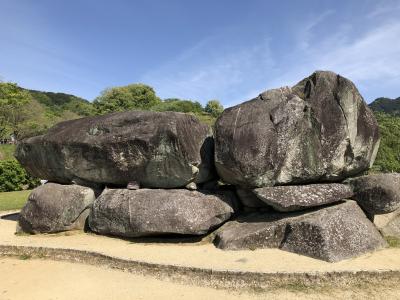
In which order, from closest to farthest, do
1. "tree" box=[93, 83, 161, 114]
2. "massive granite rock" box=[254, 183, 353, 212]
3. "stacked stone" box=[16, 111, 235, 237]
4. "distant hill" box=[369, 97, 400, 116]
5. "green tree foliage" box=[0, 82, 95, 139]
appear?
1. "massive granite rock" box=[254, 183, 353, 212]
2. "stacked stone" box=[16, 111, 235, 237]
3. "green tree foliage" box=[0, 82, 95, 139]
4. "tree" box=[93, 83, 161, 114]
5. "distant hill" box=[369, 97, 400, 116]

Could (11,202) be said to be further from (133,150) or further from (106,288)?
(106,288)

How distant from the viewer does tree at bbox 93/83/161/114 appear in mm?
50403

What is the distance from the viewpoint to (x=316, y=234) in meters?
7.52

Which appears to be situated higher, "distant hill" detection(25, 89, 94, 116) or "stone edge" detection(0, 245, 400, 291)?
"distant hill" detection(25, 89, 94, 116)

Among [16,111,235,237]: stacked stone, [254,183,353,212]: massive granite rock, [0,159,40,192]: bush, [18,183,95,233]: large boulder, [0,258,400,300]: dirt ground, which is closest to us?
[0,258,400,300]: dirt ground

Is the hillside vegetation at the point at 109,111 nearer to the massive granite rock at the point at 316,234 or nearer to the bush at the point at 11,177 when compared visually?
the bush at the point at 11,177

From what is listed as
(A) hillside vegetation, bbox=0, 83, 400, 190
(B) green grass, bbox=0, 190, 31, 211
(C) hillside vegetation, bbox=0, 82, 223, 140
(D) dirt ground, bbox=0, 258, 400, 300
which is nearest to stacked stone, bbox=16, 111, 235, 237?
(D) dirt ground, bbox=0, 258, 400, 300

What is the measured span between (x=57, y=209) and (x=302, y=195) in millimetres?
6104

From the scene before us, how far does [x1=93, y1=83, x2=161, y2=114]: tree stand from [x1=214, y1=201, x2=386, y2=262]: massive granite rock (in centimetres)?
4171

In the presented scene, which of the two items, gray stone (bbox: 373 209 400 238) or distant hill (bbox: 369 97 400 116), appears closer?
gray stone (bbox: 373 209 400 238)

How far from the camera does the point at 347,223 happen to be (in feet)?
25.6

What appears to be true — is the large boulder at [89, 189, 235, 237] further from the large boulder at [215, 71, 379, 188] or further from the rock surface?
the rock surface

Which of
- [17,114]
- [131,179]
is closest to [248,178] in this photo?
[131,179]

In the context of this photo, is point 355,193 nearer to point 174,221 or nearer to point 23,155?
point 174,221
